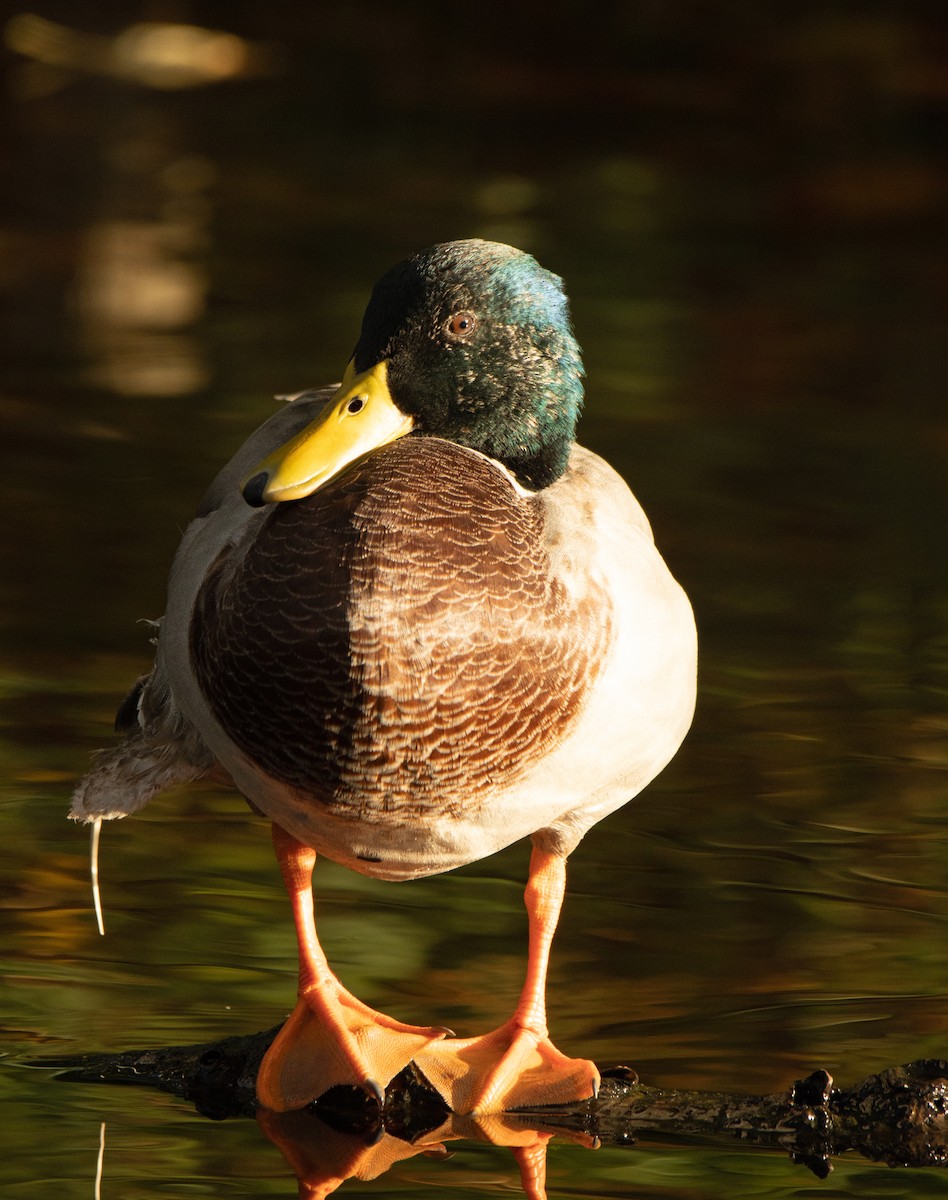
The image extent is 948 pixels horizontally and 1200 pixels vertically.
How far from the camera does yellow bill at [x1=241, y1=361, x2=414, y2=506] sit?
2.85 meters

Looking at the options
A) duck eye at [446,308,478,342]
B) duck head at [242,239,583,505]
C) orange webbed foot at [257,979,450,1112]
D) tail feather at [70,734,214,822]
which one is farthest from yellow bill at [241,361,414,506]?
orange webbed foot at [257,979,450,1112]

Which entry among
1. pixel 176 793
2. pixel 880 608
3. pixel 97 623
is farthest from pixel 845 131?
pixel 176 793

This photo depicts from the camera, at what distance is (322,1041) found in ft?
10.0

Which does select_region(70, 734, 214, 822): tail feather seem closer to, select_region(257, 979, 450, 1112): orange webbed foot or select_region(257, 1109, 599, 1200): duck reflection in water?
select_region(257, 979, 450, 1112): orange webbed foot

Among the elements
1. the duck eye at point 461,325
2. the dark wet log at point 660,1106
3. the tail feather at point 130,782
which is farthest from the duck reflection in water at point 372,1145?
the duck eye at point 461,325

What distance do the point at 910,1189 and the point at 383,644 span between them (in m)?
0.98

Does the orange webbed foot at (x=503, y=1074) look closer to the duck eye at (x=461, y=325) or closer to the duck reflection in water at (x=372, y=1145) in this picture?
the duck reflection in water at (x=372, y=1145)

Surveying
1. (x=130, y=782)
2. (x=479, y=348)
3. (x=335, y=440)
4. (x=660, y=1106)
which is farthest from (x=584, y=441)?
(x=660, y=1106)

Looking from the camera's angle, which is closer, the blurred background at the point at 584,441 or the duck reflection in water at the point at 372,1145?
the duck reflection in water at the point at 372,1145

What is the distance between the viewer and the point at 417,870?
3061mm

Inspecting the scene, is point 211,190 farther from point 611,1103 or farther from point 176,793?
point 611,1103

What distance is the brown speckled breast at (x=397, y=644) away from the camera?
2.73 metres

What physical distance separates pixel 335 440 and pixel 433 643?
38 centimetres

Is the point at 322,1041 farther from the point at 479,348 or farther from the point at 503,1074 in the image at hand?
the point at 479,348
